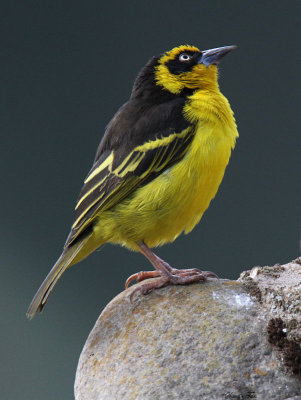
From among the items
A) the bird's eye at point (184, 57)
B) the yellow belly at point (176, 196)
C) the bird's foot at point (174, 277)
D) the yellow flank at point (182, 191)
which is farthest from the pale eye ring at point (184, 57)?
the bird's foot at point (174, 277)

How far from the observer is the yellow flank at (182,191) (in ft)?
14.4

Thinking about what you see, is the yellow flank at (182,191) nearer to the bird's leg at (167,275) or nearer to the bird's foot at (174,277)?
the bird's leg at (167,275)

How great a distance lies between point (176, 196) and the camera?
439 centimetres

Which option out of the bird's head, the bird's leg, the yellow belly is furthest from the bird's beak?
the bird's leg

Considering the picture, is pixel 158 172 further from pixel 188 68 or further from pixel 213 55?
pixel 213 55

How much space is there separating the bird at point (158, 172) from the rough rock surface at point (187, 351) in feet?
0.80

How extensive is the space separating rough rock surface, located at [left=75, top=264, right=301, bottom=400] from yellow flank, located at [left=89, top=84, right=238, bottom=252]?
18.7 inches

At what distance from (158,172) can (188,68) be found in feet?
2.95

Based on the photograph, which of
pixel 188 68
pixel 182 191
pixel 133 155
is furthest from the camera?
pixel 188 68

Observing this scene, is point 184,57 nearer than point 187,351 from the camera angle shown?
No

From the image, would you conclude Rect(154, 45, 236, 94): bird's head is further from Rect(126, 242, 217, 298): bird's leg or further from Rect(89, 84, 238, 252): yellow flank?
Rect(126, 242, 217, 298): bird's leg

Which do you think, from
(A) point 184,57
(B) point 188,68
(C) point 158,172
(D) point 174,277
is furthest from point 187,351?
(A) point 184,57

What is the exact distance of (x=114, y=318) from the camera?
15.0ft

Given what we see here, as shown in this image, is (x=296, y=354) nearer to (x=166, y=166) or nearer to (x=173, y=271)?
(x=173, y=271)
